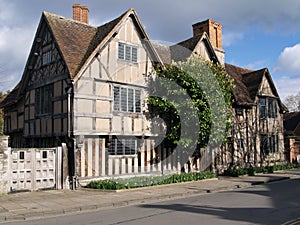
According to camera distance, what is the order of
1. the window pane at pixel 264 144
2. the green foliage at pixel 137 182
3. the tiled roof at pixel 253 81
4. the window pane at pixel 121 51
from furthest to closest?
the window pane at pixel 264 144 → the tiled roof at pixel 253 81 → the window pane at pixel 121 51 → the green foliage at pixel 137 182

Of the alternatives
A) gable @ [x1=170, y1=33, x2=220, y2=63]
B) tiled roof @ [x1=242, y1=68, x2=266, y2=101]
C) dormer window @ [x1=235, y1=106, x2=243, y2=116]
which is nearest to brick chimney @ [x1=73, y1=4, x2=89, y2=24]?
gable @ [x1=170, y1=33, x2=220, y2=63]

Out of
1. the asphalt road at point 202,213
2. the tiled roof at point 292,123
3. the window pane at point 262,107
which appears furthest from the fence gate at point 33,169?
the tiled roof at point 292,123

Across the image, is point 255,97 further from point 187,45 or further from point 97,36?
point 97,36

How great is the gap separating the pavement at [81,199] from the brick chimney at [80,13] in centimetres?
1090

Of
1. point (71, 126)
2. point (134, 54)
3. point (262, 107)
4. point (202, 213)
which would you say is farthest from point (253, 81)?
point (202, 213)

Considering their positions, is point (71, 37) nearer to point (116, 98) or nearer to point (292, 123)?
point (116, 98)

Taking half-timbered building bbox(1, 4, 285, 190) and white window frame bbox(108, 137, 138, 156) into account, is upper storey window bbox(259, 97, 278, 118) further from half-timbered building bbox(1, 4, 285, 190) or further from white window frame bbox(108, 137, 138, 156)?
white window frame bbox(108, 137, 138, 156)

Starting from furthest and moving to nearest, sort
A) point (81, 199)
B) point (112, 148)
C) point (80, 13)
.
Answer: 1. point (80, 13)
2. point (112, 148)
3. point (81, 199)

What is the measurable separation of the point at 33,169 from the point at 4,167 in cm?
127

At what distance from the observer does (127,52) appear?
18.0m

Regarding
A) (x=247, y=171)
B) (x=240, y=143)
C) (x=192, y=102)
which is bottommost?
(x=247, y=171)

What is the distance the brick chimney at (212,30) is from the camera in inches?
1028

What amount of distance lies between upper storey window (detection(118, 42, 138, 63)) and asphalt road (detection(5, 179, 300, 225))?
840cm

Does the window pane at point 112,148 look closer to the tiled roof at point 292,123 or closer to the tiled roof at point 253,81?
the tiled roof at point 253,81
